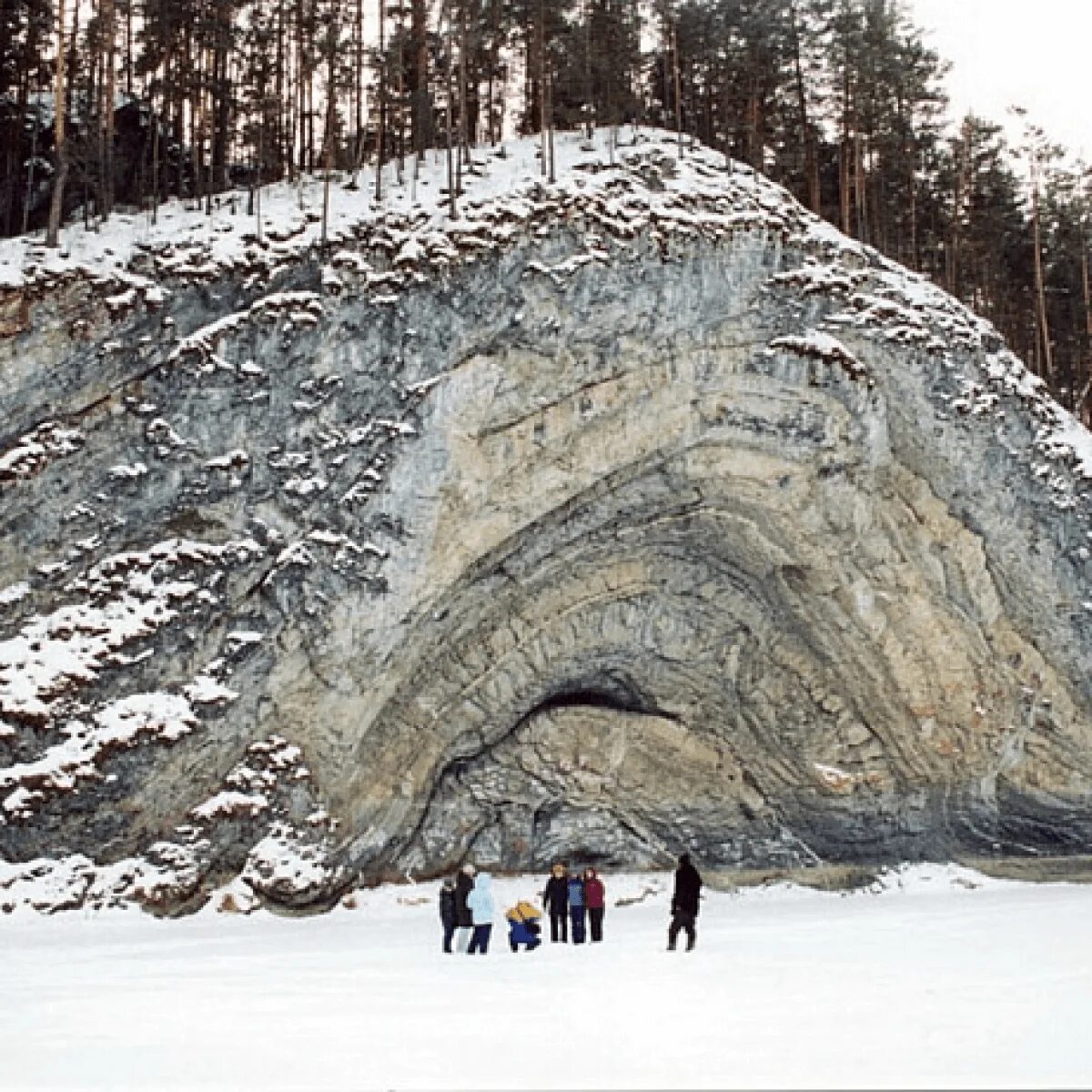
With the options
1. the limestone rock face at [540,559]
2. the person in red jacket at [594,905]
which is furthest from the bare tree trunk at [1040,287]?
the person in red jacket at [594,905]

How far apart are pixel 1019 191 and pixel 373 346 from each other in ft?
76.7

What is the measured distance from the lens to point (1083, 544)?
80.8ft

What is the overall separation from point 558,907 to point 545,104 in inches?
726

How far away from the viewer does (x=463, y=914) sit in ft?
46.7

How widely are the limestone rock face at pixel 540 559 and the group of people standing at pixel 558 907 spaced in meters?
5.14

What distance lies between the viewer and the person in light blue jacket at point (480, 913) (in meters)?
13.8

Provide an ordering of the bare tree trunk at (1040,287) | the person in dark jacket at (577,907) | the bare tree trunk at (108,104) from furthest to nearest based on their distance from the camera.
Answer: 1. the bare tree trunk at (1040,287)
2. the bare tree trunk at (108,104)
3. the person in dark jacket at (577,907)

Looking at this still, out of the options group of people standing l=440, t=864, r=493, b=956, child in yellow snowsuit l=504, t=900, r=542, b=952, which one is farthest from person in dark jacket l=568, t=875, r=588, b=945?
group of people standing l=440, t=864, r=493, b=956

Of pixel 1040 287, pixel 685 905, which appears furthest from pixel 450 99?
pixel 685 905

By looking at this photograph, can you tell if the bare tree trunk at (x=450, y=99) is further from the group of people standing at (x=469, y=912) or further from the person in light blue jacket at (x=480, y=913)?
the person in light blue jacket at (x=480, y=913)

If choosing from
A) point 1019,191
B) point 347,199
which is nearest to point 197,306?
point 347,199

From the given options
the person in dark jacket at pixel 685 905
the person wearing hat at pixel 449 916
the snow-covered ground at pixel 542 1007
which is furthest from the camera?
the person wearing hat at pixel 449 916

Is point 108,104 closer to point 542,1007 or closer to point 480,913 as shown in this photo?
point 480,913

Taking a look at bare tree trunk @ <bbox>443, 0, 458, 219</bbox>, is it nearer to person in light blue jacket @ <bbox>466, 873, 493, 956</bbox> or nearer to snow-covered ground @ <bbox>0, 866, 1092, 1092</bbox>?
person in light blue jacket @ <bbox>466, 873, 493, 956</bbox>
